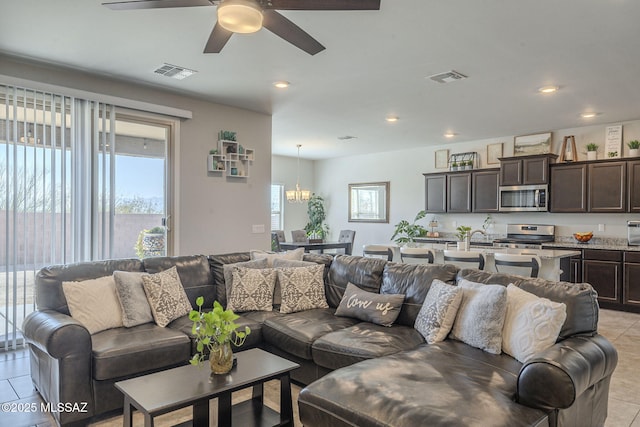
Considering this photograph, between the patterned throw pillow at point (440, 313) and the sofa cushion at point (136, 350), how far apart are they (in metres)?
1.66

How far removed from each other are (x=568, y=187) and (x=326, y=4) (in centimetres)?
562

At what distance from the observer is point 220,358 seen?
216 cm

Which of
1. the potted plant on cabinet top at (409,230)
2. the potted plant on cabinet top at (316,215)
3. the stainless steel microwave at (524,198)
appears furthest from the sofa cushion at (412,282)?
the potted plant on cabinet top at (316,215)

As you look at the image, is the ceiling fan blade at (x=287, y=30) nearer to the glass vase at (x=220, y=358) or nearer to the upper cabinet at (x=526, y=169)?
the glass vase at (x=220, y=358)

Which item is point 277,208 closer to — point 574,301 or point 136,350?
point 136,350

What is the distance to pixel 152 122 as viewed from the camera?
475 cm

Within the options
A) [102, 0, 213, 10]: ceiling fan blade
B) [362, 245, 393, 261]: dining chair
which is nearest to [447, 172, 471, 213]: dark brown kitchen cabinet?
[362, 245, 393, 261]: dining chair

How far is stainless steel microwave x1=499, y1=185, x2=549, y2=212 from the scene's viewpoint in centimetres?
647

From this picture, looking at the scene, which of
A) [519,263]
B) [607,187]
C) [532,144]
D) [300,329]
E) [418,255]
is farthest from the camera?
[532,144]

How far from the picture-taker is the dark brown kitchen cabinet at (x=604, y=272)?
5.61m

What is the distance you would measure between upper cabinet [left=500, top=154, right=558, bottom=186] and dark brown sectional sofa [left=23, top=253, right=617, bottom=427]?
428 cm

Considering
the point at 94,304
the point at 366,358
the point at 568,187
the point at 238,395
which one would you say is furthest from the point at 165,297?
the point at 568,187

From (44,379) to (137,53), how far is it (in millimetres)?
2741

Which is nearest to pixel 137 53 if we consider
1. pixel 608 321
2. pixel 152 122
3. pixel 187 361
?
pixel 152 122
